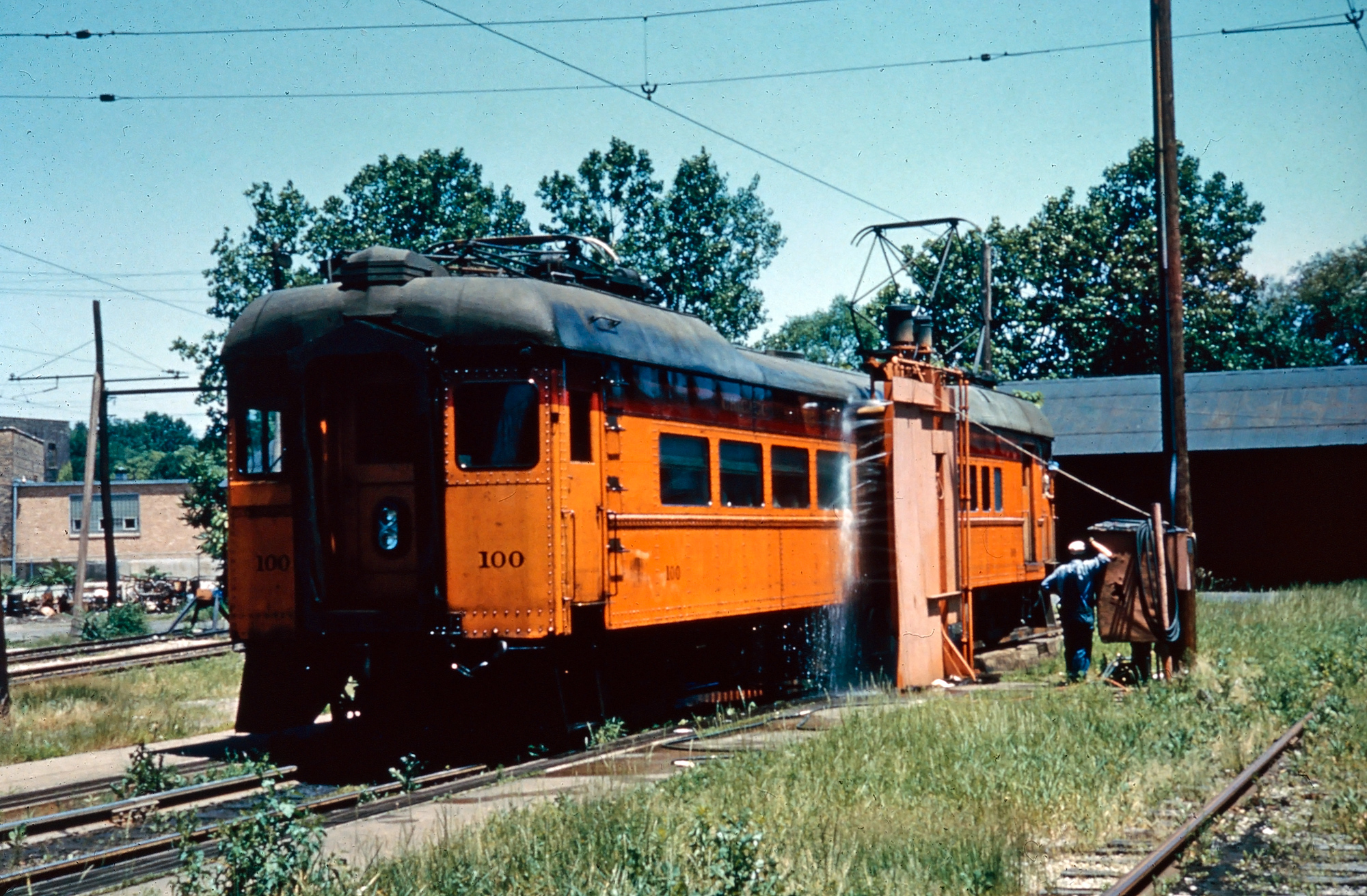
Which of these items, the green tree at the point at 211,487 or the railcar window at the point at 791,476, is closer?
the railcar window at the point at 791,476

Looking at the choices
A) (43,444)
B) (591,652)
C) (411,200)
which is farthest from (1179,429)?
(43,444)

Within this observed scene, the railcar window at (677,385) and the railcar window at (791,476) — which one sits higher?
the railcar window at (677,385)

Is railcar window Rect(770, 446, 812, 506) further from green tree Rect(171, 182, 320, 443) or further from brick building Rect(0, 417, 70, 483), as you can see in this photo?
brick building Rect(0, 417, 70, 483)

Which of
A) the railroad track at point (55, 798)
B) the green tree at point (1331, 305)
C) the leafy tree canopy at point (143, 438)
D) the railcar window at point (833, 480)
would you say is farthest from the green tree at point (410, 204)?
the leafy tree canopy at point (143, 438)

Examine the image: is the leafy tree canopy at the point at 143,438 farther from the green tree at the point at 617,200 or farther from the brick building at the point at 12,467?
the green tree at the point at 617,200

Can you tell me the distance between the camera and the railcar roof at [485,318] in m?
10.9

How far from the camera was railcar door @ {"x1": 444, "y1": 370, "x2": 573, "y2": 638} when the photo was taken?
1072cm

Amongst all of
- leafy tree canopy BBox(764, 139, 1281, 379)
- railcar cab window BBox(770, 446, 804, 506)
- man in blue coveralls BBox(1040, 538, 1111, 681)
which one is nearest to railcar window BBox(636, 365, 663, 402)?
railcar cab window BBox(770, 446, 804, 506)

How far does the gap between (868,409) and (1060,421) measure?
75.4ft

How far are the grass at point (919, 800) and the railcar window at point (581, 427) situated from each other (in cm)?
285

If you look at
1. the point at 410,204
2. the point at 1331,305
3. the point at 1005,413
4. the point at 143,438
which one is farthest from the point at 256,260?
the point at 143,438

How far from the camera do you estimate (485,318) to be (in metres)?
10.9

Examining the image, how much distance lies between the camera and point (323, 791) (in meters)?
10.0

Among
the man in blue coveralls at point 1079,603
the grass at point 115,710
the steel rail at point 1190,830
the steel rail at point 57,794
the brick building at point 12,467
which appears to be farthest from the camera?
the brick building at point 12,467
